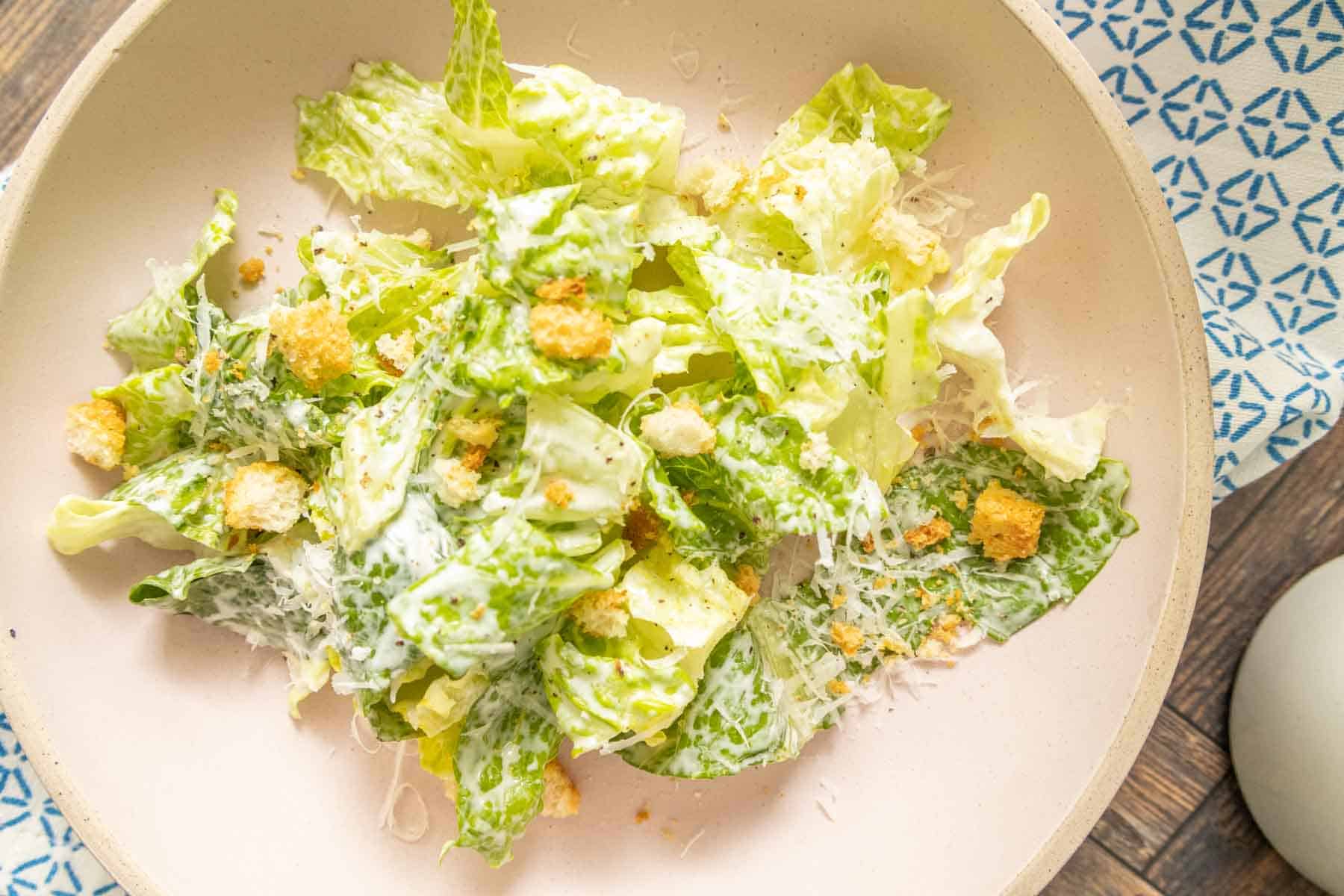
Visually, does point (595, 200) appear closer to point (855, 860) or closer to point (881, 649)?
point (881, 649)

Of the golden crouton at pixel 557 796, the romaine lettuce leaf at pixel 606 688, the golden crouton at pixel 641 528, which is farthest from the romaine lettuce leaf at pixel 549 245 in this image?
the golden crouton at pixel 557 796

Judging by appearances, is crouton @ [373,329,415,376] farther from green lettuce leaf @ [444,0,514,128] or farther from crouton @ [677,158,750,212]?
crouton @ [677,158,750,212]

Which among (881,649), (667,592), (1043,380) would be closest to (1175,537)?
(1043,380)

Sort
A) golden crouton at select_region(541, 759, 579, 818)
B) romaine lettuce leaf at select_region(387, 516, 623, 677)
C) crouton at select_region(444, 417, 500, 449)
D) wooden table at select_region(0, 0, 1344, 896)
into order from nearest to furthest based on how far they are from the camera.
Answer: romaine lettuce leaf at select_region(387, 516, 623, 677)
crouton at select_region(444, 417, 500, 449)
golden crouton at select_region(541, 759, 579, 818)
wooden table at select_region(0, 0, 1344, 896)

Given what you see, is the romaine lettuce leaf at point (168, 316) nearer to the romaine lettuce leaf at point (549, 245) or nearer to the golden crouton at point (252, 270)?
the golden crouton at point (252, 270)

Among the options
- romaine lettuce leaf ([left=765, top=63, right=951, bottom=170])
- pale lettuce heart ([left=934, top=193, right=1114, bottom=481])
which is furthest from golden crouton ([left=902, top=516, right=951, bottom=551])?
romaine lettuce leaf ([left=765, top=63, right=951, bottom=170])

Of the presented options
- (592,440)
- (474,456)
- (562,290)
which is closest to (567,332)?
(562,290)

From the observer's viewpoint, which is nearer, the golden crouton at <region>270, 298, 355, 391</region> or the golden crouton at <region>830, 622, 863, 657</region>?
the golden crouton at <region>270, 298, 355, 391</region>
